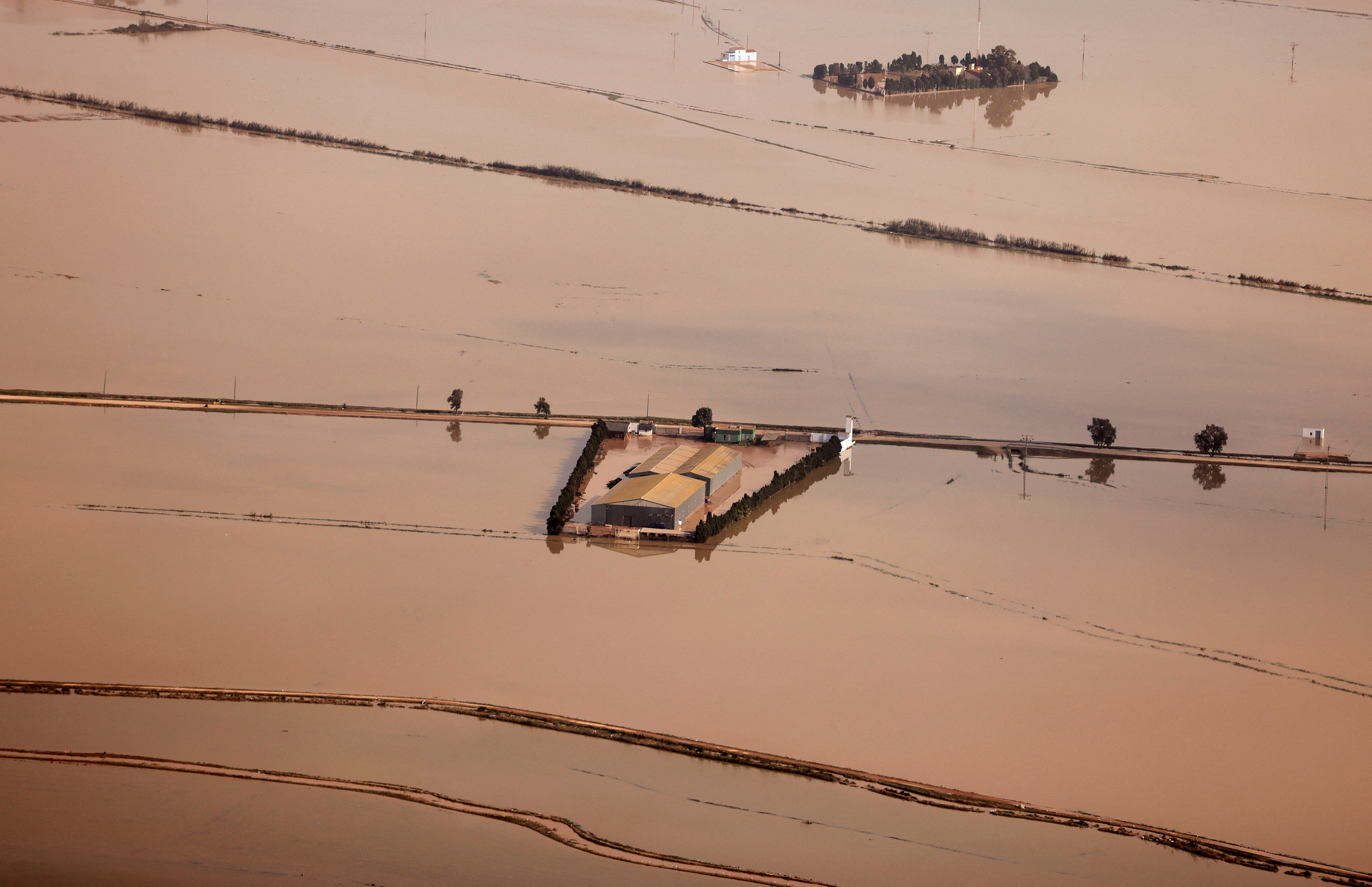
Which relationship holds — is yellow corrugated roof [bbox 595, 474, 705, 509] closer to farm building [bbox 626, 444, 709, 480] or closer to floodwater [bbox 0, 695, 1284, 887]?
farm building [bbox 626, 444, 709, 480]

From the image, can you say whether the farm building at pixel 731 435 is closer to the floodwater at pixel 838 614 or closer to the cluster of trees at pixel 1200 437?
the floodwater at pixel 838 614

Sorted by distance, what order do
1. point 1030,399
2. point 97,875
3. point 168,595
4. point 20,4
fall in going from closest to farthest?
point 97,875
point 168,595
point 1030,399
point 20,4

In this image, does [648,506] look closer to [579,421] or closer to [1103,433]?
[579,421]

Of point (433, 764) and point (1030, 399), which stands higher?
point (1030, 399)

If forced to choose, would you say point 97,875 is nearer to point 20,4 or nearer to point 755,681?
point 755,681

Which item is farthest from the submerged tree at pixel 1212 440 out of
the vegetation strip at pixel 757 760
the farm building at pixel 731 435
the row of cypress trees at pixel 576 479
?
the vegetation strip at pixel 757 760

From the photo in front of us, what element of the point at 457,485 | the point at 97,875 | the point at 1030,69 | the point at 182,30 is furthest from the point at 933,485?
the point at 182,30
